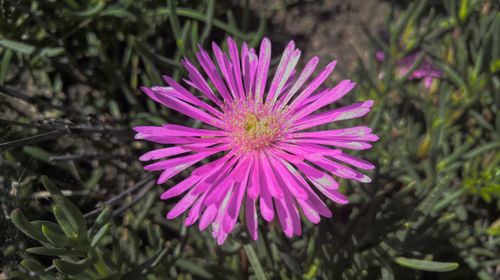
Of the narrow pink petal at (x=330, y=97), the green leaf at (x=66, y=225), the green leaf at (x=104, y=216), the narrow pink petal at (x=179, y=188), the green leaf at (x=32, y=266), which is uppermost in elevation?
the narrow pink petal at (x=330, y=97)

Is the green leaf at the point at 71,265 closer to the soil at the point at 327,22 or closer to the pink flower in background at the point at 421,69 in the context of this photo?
the pink flower in background at the point at 421,69

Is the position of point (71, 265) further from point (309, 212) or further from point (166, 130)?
point (309, 212)

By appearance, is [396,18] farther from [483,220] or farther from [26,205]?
[26,205]

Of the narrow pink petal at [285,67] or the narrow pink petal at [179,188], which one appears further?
the narrow pink petal at [285,67]

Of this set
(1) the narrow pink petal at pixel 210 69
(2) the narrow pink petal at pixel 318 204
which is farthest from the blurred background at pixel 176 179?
(2) the narrow pink petal at pixel 318 204

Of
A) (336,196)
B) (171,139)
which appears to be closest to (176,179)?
(171,139)
